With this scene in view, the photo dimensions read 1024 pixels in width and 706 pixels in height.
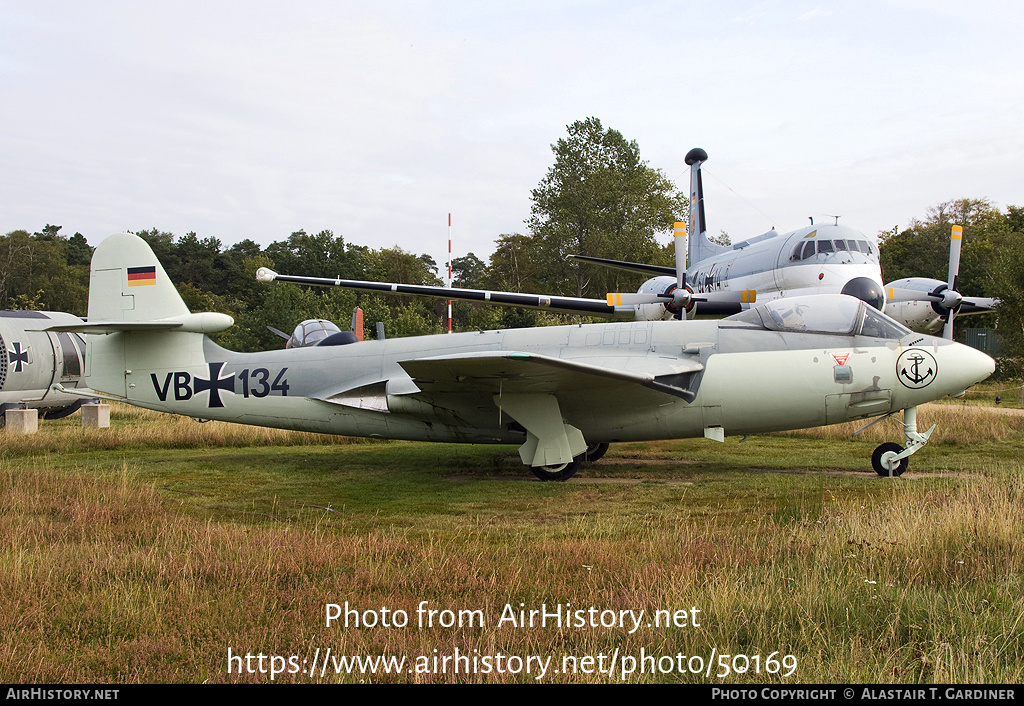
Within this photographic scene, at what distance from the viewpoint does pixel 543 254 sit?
55.3 meters

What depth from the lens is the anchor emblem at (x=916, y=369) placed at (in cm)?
903

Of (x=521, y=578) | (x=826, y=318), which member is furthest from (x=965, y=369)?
(x=521, y=578)

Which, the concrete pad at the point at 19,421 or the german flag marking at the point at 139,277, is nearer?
the german flag marking at the point at 139,277

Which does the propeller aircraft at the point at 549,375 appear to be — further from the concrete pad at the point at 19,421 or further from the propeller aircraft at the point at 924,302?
the propeller aircraft at the point at 924,302

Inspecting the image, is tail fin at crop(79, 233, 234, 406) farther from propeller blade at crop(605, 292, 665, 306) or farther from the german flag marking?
propeller blade at crop(605, 292, 665, 306)

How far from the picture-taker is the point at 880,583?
15.0 feet

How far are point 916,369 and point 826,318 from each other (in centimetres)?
127

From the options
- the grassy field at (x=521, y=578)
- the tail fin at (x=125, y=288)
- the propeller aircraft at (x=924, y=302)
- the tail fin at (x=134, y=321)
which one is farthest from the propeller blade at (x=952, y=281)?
the tail fin at (x=125, y=288)

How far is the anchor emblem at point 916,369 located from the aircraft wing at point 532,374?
8.45 ft

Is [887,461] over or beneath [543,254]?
beneath

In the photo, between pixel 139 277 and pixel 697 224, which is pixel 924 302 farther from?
pixel 139 277

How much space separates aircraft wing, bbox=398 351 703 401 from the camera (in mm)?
8562
